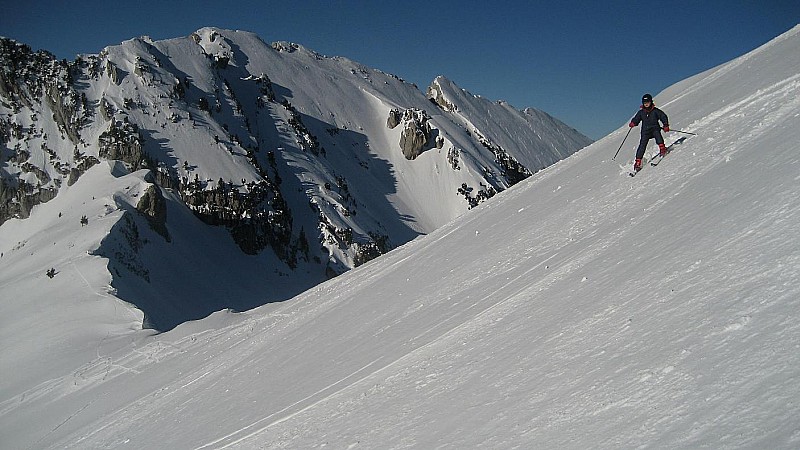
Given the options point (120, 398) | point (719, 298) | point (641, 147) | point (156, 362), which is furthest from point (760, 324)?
point (156, 362)

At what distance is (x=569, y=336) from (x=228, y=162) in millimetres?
81323

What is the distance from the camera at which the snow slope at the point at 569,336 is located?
4207 mm

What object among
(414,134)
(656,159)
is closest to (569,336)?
(656,159)

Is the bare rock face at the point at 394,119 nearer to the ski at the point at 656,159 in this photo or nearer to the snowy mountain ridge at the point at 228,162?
the snowy mountain ridge at the point at 228,162

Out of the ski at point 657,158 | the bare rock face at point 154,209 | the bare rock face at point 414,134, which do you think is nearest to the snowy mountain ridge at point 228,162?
the bare rock face at point 154,209

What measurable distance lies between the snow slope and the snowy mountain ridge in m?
21.5

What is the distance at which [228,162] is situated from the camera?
82188mm

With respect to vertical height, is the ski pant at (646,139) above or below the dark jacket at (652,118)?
below

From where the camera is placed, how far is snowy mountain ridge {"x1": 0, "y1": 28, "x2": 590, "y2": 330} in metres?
60.3

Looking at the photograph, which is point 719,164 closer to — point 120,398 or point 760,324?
point 760,324

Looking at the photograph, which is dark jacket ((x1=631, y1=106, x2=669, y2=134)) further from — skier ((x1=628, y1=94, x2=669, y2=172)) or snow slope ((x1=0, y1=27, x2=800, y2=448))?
snow slope ((x1=0, y1=27, x2=800, y2=448))

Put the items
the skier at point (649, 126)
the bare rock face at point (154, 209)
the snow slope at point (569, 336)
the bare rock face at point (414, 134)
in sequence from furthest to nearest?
1. the bare rock face at point (414, 134)
2. the bare rock face at point (154, 209)
3. the skier at point (649, 126)
4. the snow slope at point (569, 336)

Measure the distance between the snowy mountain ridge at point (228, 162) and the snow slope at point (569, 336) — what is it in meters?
21.5

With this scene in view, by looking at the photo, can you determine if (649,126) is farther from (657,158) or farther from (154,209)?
(154,209)
